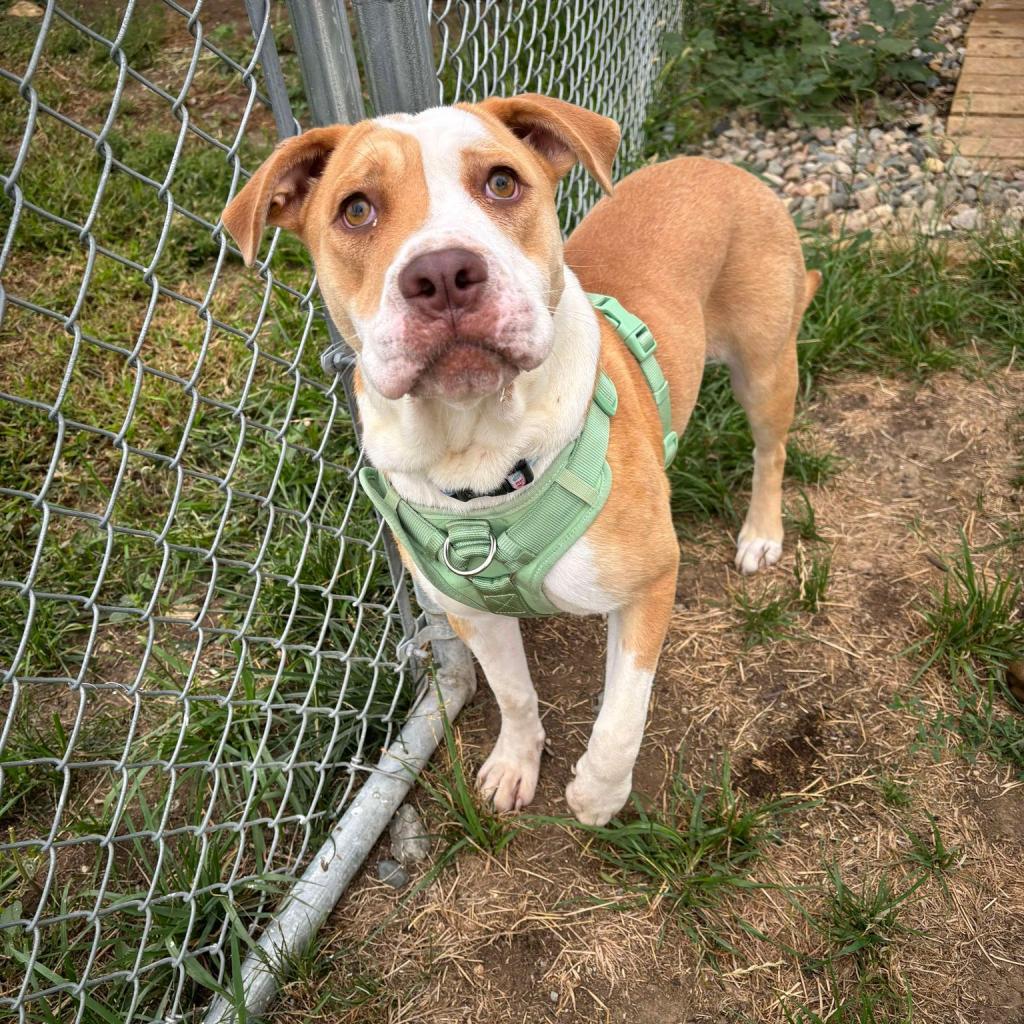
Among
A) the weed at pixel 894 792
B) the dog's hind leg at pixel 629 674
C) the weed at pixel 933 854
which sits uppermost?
the dog's hind leg at pixel 629 674

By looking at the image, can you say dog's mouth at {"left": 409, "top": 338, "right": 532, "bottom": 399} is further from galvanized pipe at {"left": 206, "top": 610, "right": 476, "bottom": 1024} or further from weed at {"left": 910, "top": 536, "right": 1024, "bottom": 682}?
weed at {"left": 910, "top": 536, "right": 1024, "bottom": 682}

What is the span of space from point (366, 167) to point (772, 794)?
80.4 inches

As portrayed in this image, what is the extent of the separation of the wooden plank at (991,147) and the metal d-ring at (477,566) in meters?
4.46

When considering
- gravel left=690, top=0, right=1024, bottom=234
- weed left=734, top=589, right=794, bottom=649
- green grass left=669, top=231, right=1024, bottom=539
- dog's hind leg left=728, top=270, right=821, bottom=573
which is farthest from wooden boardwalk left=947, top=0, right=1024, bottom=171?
weed left=734, top=589, right=794, bottom=649

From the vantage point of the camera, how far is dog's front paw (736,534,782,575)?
3369 mm

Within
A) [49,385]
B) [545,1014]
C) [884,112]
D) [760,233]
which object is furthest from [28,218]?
[884,112]

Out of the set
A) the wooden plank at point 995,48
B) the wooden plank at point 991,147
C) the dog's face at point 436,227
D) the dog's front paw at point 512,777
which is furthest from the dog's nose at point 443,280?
the wooden plank at point 995,48

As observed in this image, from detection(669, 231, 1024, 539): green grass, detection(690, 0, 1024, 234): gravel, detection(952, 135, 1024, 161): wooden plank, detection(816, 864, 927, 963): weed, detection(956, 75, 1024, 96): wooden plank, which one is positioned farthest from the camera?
detection(956, 75, 1024, 96): wooden plank

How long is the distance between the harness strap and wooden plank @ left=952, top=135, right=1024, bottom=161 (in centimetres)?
362

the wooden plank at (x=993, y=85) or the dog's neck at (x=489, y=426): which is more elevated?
the dog's neck at (x=489, y=426)

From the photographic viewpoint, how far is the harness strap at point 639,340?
2.52 m

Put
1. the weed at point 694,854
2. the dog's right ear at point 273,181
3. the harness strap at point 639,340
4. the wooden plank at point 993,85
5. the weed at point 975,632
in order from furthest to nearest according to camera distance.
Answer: the wooden plank at point 993,85 → the weed at point 975,632 → the harness strap at point 639,340 → the weed at point 694,854 → the dog's right ear at point 273,181

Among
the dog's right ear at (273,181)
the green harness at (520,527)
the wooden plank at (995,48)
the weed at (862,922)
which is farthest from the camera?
the wooden plank at (995,48)

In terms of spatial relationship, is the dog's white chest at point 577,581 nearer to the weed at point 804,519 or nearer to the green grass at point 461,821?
the green grass at point 461,821
